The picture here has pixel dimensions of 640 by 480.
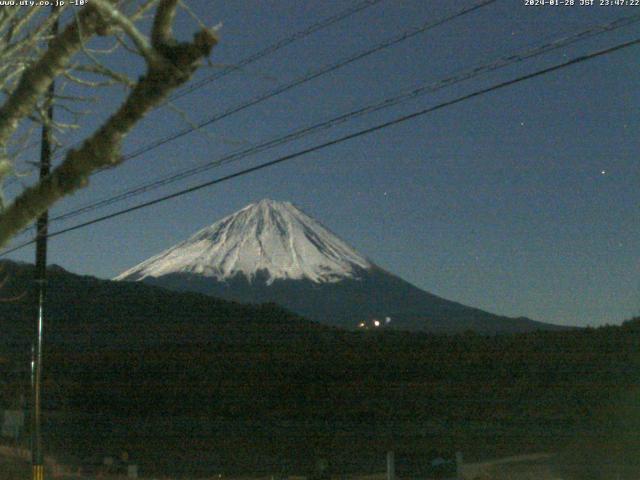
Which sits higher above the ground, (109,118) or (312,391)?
(109,118)

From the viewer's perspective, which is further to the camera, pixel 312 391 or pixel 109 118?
pixel 312 391

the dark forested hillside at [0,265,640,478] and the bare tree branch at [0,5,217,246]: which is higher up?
the bare tree branch at [0,5,217,246]

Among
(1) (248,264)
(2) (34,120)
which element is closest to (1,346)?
(2) (34,120)

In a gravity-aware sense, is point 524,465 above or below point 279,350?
below

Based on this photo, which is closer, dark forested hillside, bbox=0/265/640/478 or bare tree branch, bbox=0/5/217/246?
bare tree branch, bbox=0/5/217/246

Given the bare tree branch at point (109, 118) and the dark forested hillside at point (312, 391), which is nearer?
the bare tree branch at point (109, 118)

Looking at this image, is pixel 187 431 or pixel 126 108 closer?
pixel 126 108

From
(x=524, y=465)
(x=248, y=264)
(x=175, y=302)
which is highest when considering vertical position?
(x=248, y=264)

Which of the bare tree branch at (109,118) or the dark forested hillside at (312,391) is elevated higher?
the bare tree branch at (109,118)

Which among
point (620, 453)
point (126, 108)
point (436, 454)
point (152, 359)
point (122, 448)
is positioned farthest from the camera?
point (152, 359)

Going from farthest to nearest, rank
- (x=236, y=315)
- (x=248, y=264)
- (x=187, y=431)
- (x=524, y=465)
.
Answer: (x=248, y=264) → (x=236, y=315) → (x=187, y=431) → (x=524, y=465)

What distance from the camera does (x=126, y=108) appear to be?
4.25m

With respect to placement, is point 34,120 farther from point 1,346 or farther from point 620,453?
point 1,346

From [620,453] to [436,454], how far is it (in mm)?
9273
